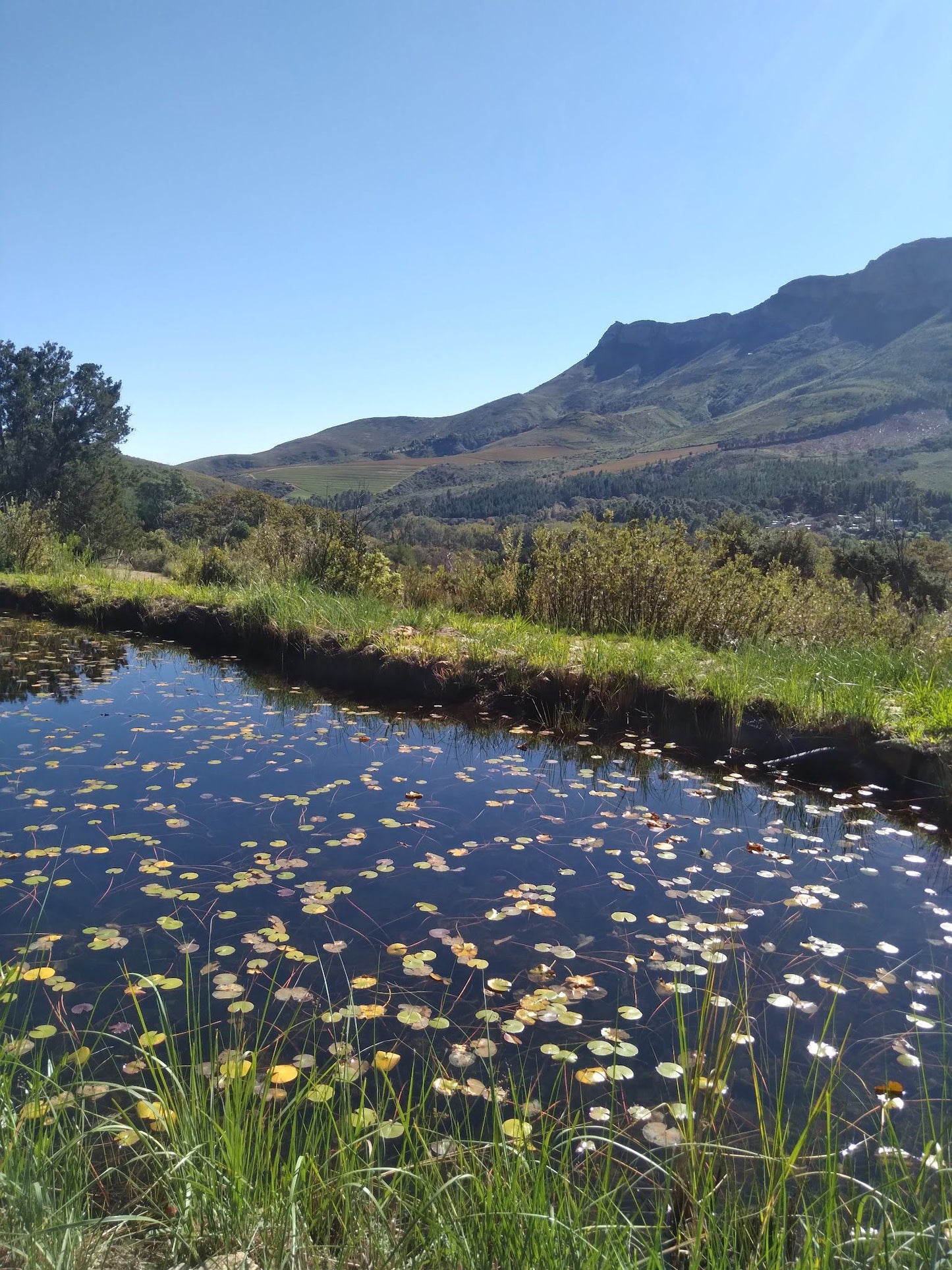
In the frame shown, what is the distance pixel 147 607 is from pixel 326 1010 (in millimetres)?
8941

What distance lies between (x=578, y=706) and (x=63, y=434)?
96.9 feet

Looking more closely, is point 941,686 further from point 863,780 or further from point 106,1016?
point 106,1016

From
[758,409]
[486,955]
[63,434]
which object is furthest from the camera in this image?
[758,409]

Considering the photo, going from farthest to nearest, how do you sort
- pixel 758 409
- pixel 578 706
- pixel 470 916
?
pixel 758 409 < pixel 578 706 < pixel 470 916

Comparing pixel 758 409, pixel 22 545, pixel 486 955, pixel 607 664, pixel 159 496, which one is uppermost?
pixel 758 409

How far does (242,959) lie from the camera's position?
3020mm

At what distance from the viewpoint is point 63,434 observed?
29969 millimetres

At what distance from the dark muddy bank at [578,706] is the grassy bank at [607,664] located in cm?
2

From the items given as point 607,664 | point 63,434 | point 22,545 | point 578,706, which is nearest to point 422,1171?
point 578,706

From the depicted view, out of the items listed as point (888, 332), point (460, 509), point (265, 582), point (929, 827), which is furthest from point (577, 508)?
point (888, 332)

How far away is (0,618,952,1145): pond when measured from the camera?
253 centimetres

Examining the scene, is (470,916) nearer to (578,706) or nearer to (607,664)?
(578,706)

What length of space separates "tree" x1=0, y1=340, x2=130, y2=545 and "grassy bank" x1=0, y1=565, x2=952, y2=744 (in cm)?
2199

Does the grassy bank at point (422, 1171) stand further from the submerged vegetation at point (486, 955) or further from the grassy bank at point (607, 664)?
the grassy bank at point (607, 664)
